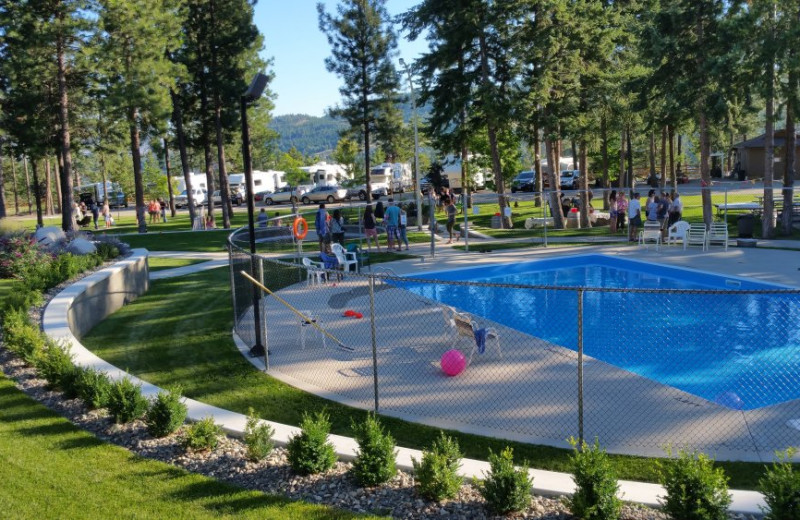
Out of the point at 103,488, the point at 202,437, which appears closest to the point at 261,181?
the point at 202,437

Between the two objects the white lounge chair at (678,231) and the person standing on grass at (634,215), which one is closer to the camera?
the white lounge chair at (678,231)

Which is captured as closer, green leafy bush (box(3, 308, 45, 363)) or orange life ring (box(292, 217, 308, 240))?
green leafy bush (box(3, 308, 45, 363))

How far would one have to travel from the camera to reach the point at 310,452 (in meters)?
5.96

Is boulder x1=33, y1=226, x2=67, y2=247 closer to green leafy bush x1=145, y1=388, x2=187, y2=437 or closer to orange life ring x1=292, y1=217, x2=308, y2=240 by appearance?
orange life ring x1=292, y1=217, x2=308, y2=240

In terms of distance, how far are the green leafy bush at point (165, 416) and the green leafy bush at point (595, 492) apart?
4045mm

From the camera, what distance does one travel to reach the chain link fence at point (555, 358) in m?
7.32

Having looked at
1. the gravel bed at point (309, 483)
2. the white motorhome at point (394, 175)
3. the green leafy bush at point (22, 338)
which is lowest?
the gravel bed at point (309, 483)

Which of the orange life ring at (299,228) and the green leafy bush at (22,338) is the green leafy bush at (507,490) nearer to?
the green leafy bush at (22,338)

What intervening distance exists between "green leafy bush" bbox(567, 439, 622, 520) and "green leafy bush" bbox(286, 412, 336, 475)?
217cm

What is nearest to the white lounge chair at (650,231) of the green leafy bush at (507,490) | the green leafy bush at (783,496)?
the green leafy bush at (783,496)

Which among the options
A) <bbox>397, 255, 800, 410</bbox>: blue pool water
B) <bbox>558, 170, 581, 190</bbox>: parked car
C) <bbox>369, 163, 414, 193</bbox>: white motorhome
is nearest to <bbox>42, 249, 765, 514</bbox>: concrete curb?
<bbox>397, 255, 800, 410</bbox>: blue pool water

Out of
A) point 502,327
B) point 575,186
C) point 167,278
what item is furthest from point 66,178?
point 575,186

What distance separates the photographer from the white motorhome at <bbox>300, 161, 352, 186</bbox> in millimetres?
65938

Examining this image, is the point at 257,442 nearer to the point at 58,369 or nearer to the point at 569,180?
the point at 58,369
